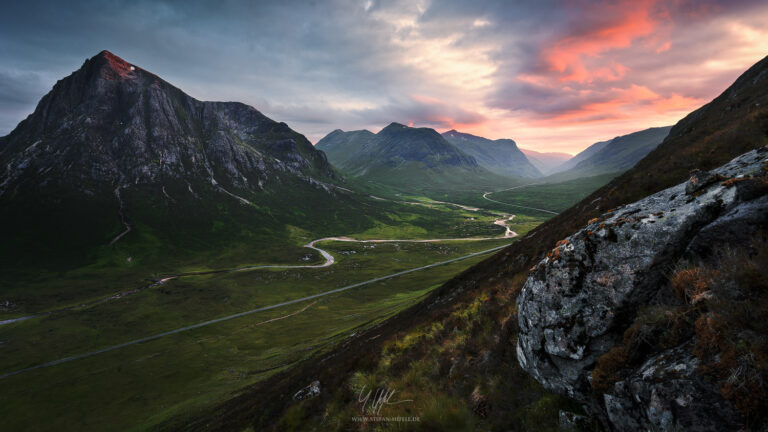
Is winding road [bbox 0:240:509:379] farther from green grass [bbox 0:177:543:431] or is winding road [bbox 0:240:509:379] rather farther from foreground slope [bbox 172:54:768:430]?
foreground slope [bbox 172:54:768:430]

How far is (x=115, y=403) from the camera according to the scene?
51094 mm

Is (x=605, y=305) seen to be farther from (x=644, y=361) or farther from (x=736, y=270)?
(x=736, y=270)

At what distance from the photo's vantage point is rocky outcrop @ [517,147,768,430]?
5.43 metres

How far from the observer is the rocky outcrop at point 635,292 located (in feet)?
17.8

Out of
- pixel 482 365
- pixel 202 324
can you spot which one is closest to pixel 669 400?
pixel 482 365

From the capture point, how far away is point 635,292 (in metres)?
7.54

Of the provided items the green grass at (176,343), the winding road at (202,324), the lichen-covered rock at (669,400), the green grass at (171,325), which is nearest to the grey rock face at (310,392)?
the lichen-covered rock at (669,400)

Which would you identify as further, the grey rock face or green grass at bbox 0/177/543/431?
green grass at bbox 0/177/543/431

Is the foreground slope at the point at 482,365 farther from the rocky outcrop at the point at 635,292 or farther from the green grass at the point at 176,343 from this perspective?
the green grass at the point at 176,343

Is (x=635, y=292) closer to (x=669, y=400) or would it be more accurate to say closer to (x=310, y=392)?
(x=669, y=400)

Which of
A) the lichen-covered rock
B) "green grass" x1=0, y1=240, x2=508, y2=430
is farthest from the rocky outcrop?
"green grass" x1=0, y1=240, x2=508, y2=430

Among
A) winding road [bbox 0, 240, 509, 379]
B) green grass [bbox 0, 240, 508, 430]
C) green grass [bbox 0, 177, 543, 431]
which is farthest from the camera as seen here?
winding road [bbox 0, 240, 509, 379]

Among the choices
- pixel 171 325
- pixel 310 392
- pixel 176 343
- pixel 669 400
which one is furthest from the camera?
pixel 171 325

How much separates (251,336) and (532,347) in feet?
272
